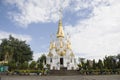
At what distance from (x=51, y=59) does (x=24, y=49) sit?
26.9ft

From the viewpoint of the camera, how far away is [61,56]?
176 feet

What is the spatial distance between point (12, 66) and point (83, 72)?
13334 mm

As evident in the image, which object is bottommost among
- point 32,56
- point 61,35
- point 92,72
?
point 92,72

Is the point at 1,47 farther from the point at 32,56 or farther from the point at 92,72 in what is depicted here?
the point at 92,72

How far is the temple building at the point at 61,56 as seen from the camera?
2087 inches

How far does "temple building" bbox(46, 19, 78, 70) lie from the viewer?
53.0 m

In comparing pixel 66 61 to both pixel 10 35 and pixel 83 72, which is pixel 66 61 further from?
pixel 10 35

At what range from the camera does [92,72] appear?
137 feet

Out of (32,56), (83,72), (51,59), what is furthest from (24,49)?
(83,72)

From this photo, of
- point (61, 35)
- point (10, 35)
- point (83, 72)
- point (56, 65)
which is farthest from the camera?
point (10, 35)

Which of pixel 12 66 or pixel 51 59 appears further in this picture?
pixel 51 59

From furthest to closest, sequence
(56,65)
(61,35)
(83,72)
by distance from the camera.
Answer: (61,35)
(56,65)
(83,72)

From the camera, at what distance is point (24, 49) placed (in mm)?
57875

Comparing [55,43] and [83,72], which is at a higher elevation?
[55,43]
